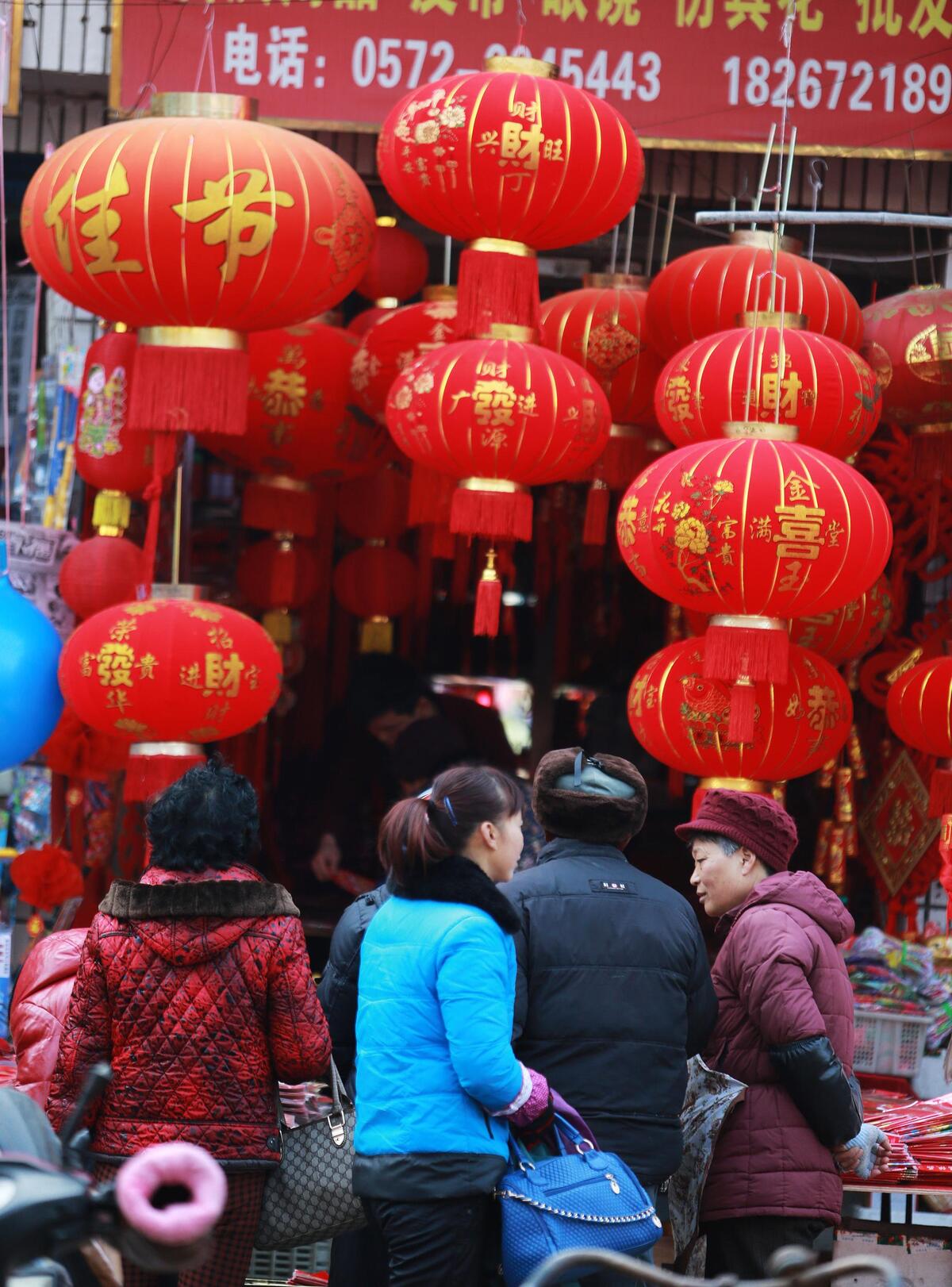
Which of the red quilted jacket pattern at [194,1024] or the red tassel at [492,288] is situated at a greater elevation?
the red tassel at [492,288]

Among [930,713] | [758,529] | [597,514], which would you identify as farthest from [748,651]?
[597,514]

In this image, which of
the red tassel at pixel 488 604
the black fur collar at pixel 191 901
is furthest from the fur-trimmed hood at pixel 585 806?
the red tassel at pixel 488 604

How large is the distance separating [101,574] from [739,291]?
2451mm

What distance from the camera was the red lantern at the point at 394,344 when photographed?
21.0ft

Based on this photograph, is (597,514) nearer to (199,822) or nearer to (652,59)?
(652,59)

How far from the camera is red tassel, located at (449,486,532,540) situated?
5660mm

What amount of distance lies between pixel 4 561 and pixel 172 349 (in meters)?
0.94

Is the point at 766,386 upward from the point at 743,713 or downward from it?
upward

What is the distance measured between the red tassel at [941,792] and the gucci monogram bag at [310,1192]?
3199 millimetres

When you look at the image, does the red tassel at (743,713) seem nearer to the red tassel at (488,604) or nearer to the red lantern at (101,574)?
the red tassel at (488,604)

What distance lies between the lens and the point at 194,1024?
3660 mm

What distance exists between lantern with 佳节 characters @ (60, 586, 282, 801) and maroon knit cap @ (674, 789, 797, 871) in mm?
2012

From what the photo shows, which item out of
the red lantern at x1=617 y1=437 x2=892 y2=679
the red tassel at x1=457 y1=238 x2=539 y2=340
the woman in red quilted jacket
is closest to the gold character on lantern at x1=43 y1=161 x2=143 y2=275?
the red tassel at x1=457 y1=238 x2=539 y2=340

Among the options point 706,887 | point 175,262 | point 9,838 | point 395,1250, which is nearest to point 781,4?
point 175,262
